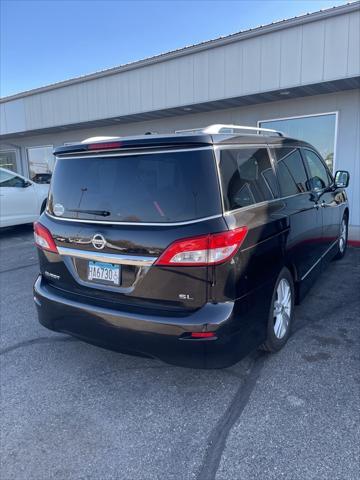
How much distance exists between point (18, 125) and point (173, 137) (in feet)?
39.3

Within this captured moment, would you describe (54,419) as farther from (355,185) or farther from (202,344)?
(355,185)

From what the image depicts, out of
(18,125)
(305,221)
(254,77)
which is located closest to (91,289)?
(305,221)

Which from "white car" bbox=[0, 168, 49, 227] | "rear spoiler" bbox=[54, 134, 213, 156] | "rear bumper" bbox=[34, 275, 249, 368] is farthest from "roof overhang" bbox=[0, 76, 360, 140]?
"rear bumper" bbox=[34, 275, 249, 368]

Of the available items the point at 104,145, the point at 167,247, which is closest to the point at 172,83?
the point at 104,145

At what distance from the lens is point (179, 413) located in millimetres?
2547

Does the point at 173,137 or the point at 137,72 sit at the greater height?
the point at 137,72

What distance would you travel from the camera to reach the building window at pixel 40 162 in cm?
1421

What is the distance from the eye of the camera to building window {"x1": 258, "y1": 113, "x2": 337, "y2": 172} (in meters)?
7.64

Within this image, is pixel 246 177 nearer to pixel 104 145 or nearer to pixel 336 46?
pixel 104 145

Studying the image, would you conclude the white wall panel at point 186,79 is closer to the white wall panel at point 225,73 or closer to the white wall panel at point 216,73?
the white wall panel at point 225,73

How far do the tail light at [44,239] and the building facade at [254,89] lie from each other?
564 centimetres

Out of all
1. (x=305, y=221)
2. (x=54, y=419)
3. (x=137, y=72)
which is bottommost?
(x=54, y=419)

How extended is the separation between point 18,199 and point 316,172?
7.22 metres

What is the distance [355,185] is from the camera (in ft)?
24.8
